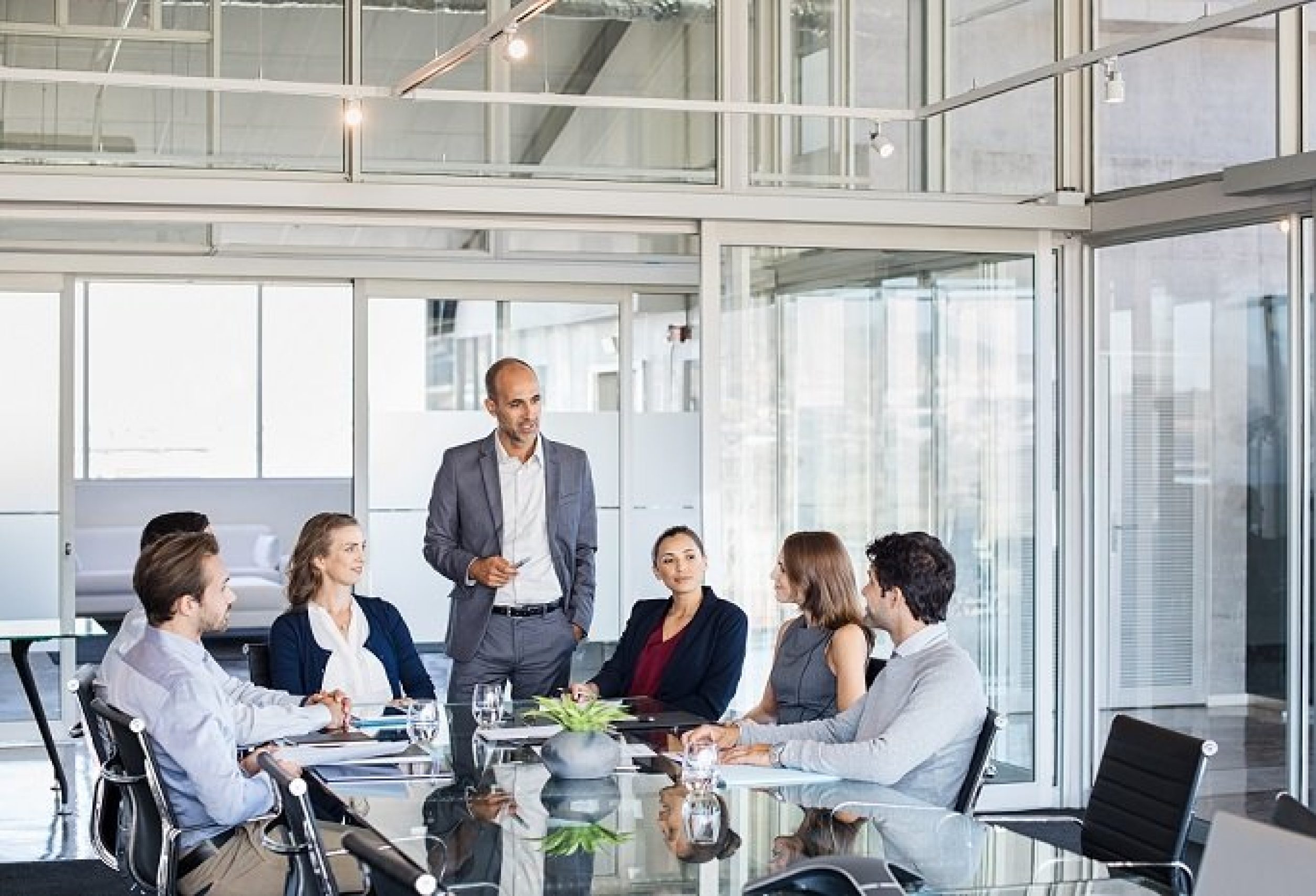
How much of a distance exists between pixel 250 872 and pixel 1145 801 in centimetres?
201

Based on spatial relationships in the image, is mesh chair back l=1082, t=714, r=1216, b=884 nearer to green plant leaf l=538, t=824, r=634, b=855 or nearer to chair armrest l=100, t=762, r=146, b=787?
green plant leaf l=538, t=824, r=634, b=855

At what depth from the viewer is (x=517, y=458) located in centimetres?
646

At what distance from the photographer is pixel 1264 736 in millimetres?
7359

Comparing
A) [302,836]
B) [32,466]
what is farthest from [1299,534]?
[32,466]

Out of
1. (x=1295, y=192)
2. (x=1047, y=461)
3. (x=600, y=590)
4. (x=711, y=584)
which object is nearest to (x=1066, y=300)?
(x=1047, y=461)

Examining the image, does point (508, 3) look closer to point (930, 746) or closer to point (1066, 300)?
point (1066, 300)

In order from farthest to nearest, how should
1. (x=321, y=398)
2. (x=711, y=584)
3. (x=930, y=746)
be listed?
(x=321, y=398)
(x=711, y=584)
(x=930, y=746)

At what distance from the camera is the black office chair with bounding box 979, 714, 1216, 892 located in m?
4.09

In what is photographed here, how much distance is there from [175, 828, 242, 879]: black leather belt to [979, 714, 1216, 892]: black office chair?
1786 mm

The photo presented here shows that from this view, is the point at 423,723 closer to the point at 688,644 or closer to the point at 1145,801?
the point at 688,644

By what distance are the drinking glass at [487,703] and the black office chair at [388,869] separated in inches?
66.5

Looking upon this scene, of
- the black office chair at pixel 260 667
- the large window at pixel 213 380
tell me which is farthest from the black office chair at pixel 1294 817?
the large window at pixel 213 380

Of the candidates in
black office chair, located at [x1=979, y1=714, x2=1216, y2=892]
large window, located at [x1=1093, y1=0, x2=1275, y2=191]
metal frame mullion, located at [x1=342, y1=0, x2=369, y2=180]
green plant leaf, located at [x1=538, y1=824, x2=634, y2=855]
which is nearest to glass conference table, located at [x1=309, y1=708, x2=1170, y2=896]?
green plant leaf, located at [x1=538, y1=824, x2=634, y2=855]

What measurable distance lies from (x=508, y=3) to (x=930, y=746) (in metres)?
4.25
